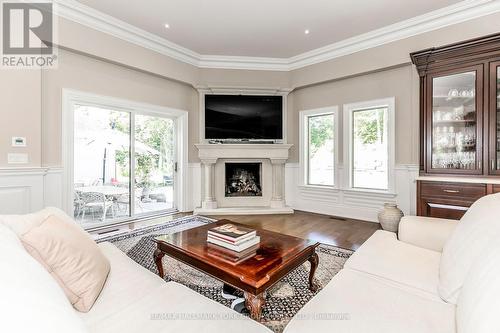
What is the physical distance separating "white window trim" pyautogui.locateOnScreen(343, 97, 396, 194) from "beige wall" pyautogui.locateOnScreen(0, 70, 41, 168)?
4.49m

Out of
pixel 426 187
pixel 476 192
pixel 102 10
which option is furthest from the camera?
pixel 102 10

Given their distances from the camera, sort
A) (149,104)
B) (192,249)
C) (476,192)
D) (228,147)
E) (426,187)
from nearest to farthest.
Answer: (192,249) < (476,192) < (426,187) < (149,104) < (228,147)

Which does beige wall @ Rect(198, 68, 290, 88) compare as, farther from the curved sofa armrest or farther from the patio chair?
the curved sofa armrest

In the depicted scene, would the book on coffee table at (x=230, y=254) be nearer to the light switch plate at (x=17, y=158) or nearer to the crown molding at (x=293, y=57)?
the light switch plate at (x=17, y=158)

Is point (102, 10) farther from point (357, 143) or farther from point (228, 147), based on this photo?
point (357, 143)

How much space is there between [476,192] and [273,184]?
2984 mm

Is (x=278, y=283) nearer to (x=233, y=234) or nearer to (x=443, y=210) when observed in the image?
(x=233, y=234)

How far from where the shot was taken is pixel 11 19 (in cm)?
275

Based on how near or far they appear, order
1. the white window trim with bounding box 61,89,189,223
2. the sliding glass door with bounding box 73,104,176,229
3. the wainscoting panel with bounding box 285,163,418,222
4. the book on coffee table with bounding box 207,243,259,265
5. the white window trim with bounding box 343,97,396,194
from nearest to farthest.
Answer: the book on coffee table with bounding box 207,243,259,265 → the white window trim with bounding box 61,89,189,223 → the sliding glass door with bounding box 73,104,176,229 → the wainscoting panel with bounding box 285,163,418,222 → the white window trim with bounding box 343,97,396,194

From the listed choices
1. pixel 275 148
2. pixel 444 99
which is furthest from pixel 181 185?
pixel 444 99

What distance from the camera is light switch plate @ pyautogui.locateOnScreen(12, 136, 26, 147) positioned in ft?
9.01

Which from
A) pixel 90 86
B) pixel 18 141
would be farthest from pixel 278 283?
pixel 90 86

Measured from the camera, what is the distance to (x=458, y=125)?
115 inches

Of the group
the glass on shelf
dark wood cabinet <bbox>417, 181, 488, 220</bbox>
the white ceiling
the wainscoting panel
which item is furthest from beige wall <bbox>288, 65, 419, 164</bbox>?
dark wood cabinet <bbox>417, 181, 488, 220</bbox>
